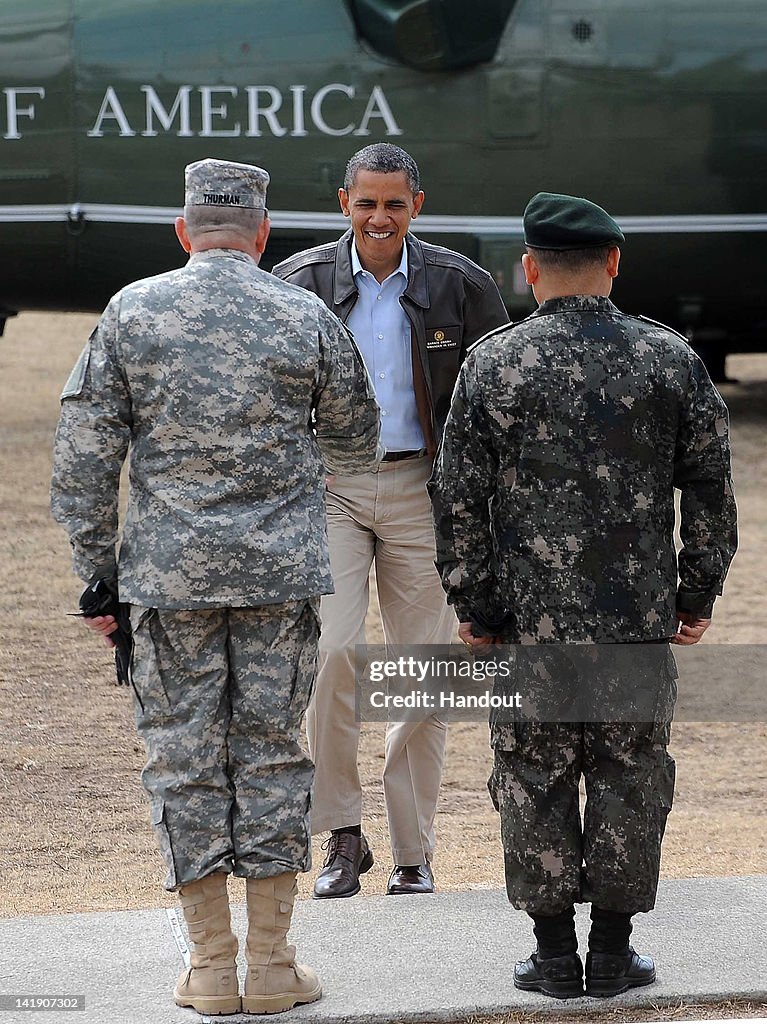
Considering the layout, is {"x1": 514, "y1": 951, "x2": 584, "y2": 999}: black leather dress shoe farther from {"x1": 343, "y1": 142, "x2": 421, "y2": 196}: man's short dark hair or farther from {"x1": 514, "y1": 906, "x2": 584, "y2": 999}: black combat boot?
{"x1": 343, "y1": 142, "x2": 421, "y2": 196}: man's short dark hair

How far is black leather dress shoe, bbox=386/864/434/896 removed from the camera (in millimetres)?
3928

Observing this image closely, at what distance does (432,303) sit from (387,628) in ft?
2.85

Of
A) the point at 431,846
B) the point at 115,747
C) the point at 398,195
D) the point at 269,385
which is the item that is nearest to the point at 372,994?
the point at 431,846

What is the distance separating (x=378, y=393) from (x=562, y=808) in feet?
4.27

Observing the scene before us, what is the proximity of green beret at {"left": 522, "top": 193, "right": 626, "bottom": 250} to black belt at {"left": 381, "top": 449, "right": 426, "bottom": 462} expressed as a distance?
3.12 feet

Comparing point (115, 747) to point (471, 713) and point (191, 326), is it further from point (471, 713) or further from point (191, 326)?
point (191, 326)

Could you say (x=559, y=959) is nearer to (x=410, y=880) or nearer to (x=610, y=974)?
(x=610, y=974)

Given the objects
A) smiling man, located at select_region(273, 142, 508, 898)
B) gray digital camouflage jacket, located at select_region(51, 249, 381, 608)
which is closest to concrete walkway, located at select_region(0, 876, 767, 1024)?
smiling man, located at select_region(273, 142, 508, 898)

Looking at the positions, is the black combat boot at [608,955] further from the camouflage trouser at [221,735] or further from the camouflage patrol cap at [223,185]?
the camouflage patrol cap at [223,185]

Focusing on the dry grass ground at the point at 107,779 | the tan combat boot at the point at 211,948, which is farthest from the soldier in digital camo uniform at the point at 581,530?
the dry grass ground at the point at 107,779

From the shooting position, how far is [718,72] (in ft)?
31.6

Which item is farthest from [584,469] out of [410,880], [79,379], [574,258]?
[410,880]

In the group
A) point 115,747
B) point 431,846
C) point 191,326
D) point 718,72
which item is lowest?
point 115,747

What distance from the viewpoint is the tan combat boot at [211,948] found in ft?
9.82
